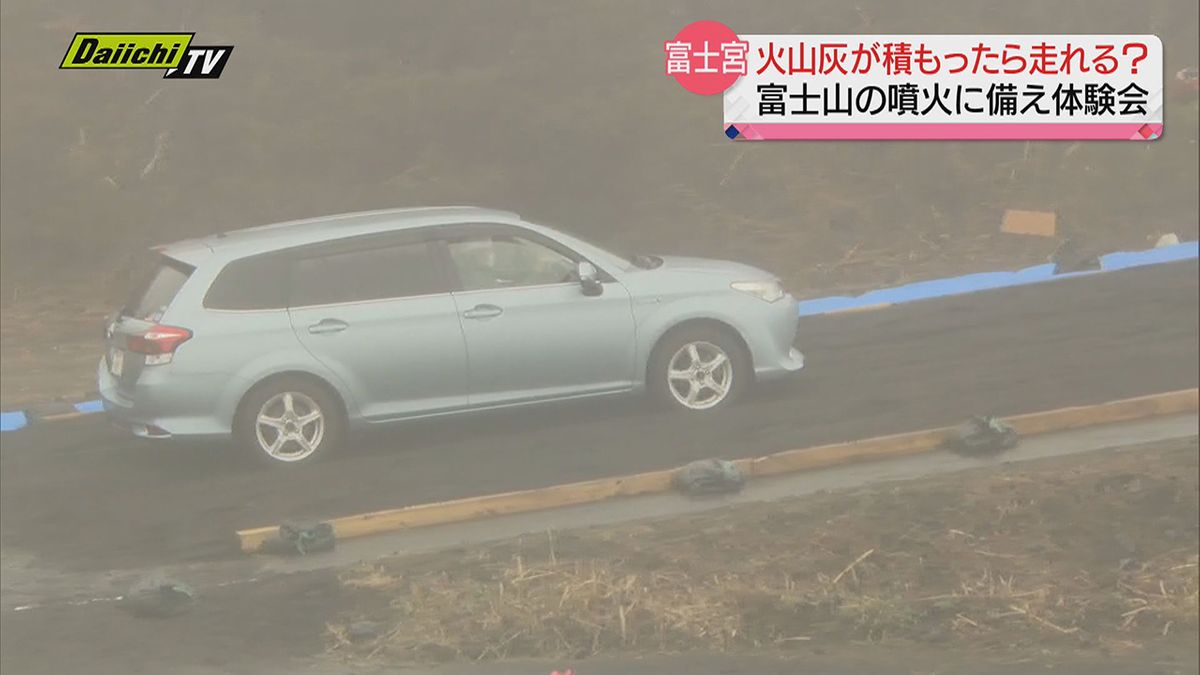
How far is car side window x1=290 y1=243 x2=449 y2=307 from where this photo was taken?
6891mm

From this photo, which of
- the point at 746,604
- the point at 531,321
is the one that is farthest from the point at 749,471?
the point at 531,321

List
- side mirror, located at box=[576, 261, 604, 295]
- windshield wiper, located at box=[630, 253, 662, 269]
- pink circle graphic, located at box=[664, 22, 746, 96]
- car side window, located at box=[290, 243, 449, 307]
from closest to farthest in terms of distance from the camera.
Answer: car side window, located at box=[290, 243, 449, 307] < pink circle graphic, located at box=[664, 22, 746, 96] < side mirror, located at box=[576, 261, 604, 295] < windshield wiper, located at box=[630, 253, 662, 269]

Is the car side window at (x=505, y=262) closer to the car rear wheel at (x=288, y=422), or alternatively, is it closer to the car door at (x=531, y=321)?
the car door at (x=531, y=321)

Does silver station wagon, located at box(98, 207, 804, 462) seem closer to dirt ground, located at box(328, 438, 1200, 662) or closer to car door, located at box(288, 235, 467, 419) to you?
car door, located at box(288, 235, 467, 419)

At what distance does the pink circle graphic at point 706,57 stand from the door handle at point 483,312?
1198 millimetres

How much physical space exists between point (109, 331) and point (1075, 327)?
445cm

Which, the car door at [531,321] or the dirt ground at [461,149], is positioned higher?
the dirt ground at [461,149]

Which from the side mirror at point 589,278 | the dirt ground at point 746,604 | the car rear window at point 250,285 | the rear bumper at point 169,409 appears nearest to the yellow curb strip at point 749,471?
the dirt ground at point 746,604

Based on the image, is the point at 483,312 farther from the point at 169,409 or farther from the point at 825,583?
the point at 825,583

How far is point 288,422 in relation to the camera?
698cm

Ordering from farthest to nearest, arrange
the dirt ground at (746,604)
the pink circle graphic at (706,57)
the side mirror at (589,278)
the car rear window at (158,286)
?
the side mirror at (589,278)
the pink circle graphic at (706,57)
the car rear window at (158,286)
the dirt ground at (746,604)

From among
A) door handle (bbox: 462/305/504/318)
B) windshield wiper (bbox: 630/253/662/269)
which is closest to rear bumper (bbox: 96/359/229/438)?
door handle (bbox: 462/305/504/318)

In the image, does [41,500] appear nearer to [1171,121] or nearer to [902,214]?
[902,214]

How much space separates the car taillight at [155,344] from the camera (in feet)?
22.5
